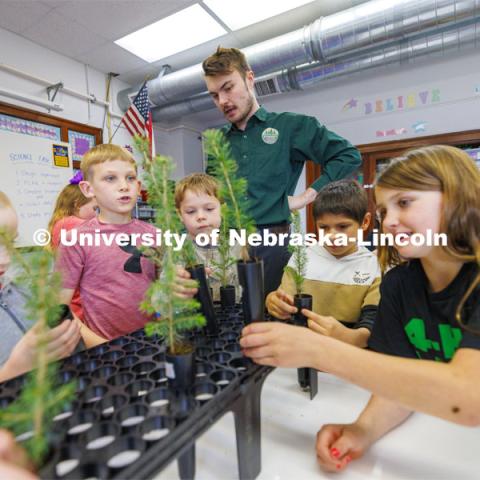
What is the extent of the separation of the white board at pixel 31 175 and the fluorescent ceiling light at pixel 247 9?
6.16 ft

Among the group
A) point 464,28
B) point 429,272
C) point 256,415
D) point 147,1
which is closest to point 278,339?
point 256,415

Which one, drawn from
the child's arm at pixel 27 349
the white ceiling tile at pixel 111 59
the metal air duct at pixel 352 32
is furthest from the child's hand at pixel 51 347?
the white ceiling tile at pixel 111 59

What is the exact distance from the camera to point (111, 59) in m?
3.27

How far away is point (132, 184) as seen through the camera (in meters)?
1.13

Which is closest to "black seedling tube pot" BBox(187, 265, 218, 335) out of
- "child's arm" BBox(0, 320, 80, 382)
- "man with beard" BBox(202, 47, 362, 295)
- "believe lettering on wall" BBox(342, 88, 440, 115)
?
"child's arm" BBox(0, 320, 80, 382)

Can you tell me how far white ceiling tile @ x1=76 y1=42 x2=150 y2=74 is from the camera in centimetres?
310

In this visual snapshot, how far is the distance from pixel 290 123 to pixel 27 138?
8.53ft

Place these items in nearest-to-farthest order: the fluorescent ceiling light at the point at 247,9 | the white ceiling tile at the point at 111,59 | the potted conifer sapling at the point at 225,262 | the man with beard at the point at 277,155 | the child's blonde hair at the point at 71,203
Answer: the potted conifer sapling at the point at 225,262, the man with beard at the point at 277,155, the child's blonde hair at the point at 71,203, the fluorescent ceiling light at the point at 247,9, the white ceiling tile at the point at 111,59

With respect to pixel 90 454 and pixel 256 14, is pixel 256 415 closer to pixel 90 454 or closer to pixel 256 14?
pixel 90 454

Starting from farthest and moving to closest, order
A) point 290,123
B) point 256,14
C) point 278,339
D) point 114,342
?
point 256,14 < point 290,123 < point 114,342 < point 278,339

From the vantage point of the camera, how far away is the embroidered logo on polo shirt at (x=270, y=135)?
1424 millimetres

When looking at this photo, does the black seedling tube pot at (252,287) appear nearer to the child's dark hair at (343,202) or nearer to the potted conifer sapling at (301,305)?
the potted conifer sapling at (301,305)

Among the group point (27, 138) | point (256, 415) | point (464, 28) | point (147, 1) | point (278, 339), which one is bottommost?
point (256, 415)

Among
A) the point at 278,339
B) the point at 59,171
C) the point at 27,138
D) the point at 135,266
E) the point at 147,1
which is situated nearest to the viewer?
the point at 278,339
